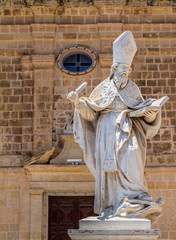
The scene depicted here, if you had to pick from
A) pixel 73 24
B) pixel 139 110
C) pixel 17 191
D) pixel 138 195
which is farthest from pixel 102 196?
pixel 73 24

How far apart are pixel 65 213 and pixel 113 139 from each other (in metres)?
8.66

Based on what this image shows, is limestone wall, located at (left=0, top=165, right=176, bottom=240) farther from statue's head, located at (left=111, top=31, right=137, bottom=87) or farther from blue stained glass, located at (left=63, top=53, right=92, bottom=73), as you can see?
statue's head, located at (left=111, top=31, right=137, bottom=87)

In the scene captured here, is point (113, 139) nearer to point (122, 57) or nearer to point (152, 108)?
point (152, 108)

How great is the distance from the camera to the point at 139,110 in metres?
7.86

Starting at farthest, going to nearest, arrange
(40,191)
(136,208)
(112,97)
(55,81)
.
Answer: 1. (55,81)
2. (40,191)
3. (112,97)
4. (136,208)

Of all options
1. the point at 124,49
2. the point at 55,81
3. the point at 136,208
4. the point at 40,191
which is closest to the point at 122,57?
the point at 124,49

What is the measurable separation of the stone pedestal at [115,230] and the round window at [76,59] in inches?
388

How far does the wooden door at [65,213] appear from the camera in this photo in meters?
16.0

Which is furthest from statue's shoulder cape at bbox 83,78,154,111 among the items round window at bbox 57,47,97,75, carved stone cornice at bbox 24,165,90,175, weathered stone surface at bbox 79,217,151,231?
round window at bbox 57,47,97,75

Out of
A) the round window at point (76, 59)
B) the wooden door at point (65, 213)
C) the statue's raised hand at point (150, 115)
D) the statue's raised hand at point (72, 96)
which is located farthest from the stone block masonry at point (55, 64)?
the statue's raised hand at point (72, 96)

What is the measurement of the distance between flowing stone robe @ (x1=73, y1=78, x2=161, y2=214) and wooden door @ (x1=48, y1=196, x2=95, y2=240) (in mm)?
8243

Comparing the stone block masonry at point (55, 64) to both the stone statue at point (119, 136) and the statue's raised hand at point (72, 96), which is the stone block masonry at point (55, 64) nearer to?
the stone statue at point (119, 136)

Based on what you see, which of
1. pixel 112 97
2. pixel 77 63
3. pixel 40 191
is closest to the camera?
pixel 112 97

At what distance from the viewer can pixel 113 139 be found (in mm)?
7762
